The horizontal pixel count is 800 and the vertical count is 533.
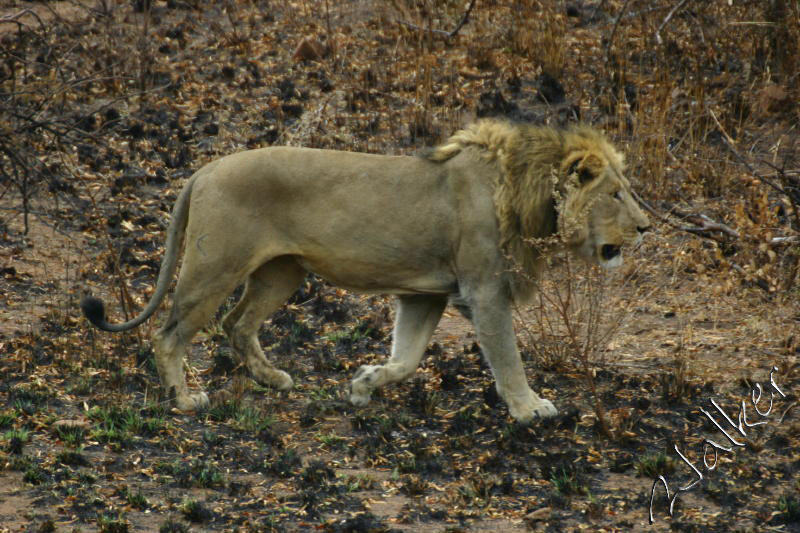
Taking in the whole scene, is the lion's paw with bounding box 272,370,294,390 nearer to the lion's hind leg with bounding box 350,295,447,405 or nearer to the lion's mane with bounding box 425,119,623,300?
the lion's hind leg with bounding box 350,295,447,405

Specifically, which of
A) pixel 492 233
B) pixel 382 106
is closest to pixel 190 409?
pixel 492 233

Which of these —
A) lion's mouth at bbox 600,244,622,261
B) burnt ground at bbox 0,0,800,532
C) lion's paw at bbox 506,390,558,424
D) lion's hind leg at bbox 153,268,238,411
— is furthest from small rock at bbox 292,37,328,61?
lion's paw at bbox 506,390,558,424

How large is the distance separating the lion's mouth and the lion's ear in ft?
1.27

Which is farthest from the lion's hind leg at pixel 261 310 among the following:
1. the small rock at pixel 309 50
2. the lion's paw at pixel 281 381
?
the small rock at pixel 309 50

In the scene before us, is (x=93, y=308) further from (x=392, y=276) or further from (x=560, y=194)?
(x=560, y=194)

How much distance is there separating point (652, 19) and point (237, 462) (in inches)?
316

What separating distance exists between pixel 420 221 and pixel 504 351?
840 mm

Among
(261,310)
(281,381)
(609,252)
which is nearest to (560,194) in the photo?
(609,252)

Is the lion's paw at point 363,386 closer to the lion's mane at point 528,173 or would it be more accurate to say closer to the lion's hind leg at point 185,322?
the lion's hind leg at point 185,322

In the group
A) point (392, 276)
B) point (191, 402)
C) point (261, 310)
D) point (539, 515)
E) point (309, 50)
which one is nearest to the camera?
point (539, 515)

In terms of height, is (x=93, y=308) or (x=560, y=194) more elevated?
(x=560, y=194)

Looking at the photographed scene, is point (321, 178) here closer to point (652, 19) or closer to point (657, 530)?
point (657, 530)

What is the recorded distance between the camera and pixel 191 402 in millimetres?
6363

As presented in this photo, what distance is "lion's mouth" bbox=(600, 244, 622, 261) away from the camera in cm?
617
